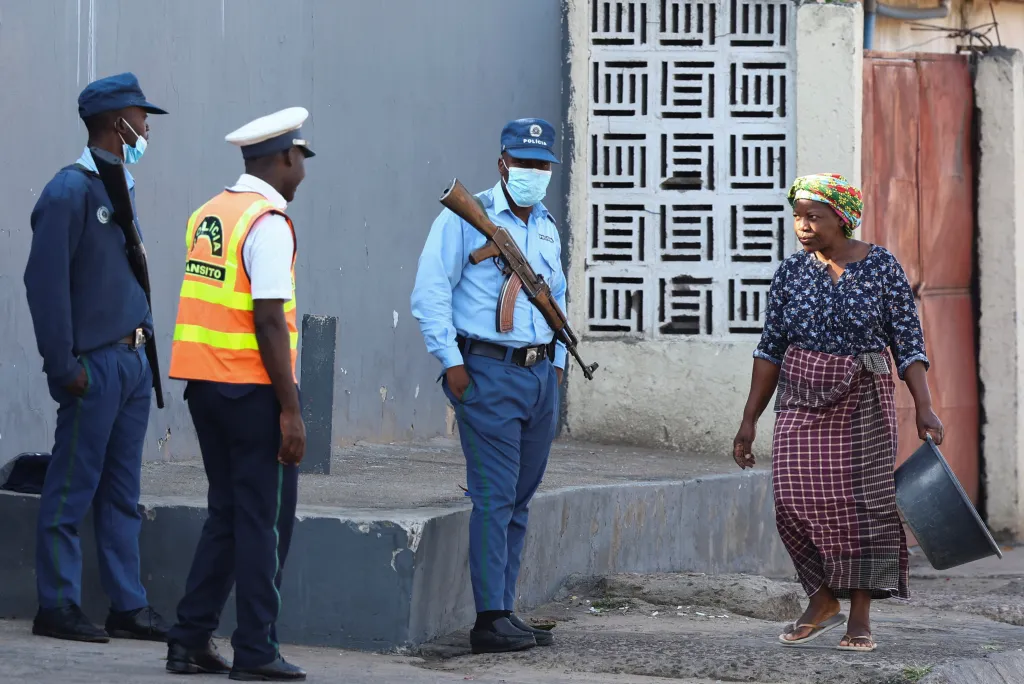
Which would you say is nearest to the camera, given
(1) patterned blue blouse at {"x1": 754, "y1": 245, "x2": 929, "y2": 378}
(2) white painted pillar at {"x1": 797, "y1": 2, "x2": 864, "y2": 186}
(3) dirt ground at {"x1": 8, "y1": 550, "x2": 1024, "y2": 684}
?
(3) dirt ground at {"x1": 8, "y1": 550, "x2": 1024, "y2": 684}

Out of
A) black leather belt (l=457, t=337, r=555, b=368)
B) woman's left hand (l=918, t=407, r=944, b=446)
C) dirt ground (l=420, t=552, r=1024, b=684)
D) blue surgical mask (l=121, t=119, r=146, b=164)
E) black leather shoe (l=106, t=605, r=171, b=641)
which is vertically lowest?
dirt ground (l=420, t=552, r=1024, b=684)

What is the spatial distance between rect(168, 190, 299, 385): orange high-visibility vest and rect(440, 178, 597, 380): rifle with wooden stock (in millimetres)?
1124

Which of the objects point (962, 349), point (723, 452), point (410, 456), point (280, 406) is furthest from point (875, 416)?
point (962, 349)

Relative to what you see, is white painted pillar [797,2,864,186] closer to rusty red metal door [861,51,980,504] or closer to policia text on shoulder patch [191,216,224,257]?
rusty red metal door [861,51,980,504]

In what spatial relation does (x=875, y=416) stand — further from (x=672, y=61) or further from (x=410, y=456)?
(x=672, y=61)

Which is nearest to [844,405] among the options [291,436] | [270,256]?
[291,436]

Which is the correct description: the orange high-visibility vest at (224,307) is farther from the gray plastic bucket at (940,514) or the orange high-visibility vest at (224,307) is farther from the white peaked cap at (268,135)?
the gray plastic bucket at (940,514)

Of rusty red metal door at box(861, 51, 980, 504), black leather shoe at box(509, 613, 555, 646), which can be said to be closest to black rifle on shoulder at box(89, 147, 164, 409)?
black leather shoe at box(509, 613, 555, 646)

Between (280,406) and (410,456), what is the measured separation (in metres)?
3.66

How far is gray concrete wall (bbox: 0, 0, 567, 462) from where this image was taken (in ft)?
20.8

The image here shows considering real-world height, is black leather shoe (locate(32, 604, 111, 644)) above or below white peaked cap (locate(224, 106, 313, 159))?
below

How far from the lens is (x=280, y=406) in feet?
14.8

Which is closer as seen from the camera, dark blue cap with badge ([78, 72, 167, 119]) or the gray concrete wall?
dark blue cap with badge ([78, 72, 167, 119])

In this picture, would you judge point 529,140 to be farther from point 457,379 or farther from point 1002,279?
point 1002,279
